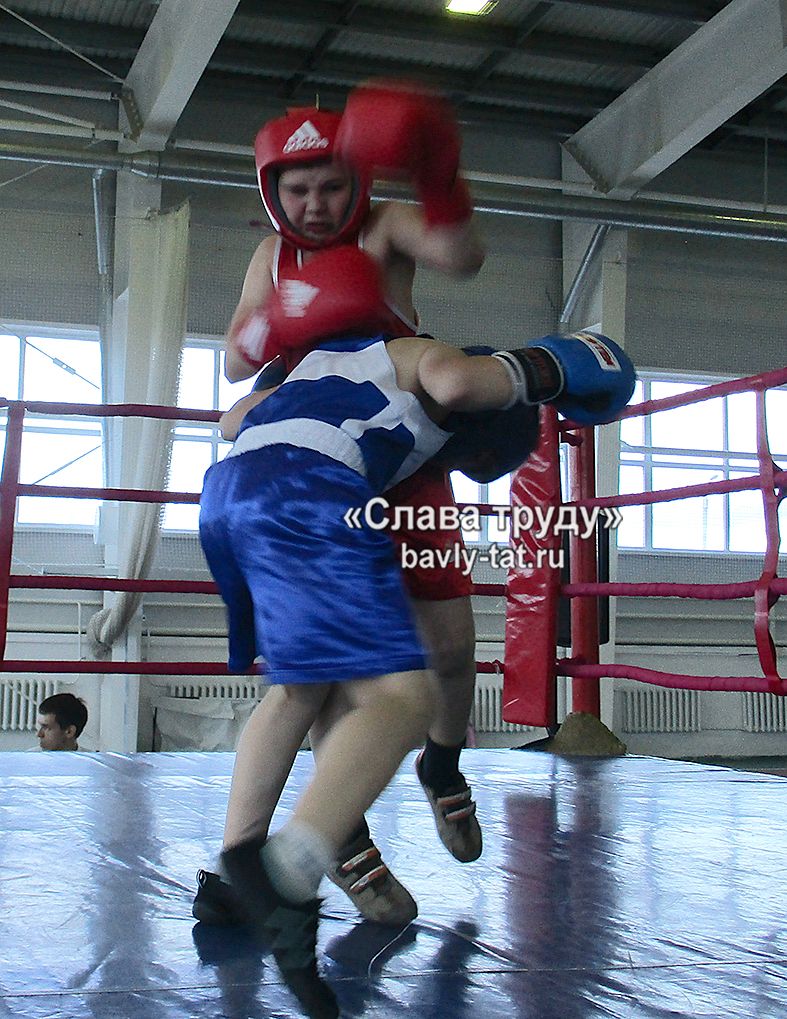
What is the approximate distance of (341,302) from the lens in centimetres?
111

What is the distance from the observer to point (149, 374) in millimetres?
4941

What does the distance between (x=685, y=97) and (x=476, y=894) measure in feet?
16.2

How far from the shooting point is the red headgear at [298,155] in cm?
113

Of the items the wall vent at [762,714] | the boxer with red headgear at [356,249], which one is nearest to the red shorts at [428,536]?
the boxer with red headgear at [356,249]

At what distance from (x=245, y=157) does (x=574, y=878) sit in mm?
4946

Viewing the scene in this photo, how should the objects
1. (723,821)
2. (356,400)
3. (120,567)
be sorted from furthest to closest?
(120,567) → (723,821) → (356,400)

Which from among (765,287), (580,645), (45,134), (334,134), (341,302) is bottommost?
(580,645)

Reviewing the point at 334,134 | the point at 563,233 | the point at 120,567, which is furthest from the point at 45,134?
the point at 334,134

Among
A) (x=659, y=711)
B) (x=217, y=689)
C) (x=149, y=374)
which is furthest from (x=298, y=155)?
(x=659, y=711)

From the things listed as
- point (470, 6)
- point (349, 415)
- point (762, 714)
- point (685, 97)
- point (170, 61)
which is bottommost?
point (762, 714)

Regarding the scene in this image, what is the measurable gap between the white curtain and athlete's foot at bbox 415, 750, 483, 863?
3541 mm

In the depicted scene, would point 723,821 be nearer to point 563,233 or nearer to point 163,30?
point 163,30

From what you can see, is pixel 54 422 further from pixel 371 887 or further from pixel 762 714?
pixel 371 887

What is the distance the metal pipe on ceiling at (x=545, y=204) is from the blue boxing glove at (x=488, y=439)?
4.09 metres
